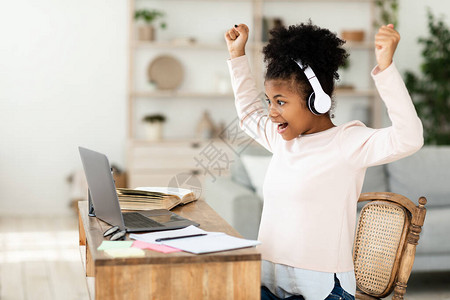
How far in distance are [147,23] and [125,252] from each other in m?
4.57

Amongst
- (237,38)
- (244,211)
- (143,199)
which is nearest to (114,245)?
(143,199)

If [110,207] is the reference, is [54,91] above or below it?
above

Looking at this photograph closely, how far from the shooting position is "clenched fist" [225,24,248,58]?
66.2 inches

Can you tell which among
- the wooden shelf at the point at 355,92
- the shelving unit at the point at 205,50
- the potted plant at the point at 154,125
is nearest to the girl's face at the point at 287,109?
the shelving unit at the point at 205,50

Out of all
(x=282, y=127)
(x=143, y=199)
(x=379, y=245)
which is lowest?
(x=379, y=245)

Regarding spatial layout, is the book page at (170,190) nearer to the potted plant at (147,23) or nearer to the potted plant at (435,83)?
the potted plant at (147,23)

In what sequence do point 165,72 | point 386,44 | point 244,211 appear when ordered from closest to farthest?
1. point 386,44
2. point 244,211
3. point 165,72

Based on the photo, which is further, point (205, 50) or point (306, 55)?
point (205, 50)

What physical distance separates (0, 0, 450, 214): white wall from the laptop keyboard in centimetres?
404

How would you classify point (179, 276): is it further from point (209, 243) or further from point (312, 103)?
point (312, 103)

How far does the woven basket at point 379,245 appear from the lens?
5.58 feet

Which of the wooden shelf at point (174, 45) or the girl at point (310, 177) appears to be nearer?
the girl at point (310, 177)

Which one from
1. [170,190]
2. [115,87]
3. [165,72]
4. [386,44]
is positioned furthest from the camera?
[165,72]

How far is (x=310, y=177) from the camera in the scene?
147 cm
